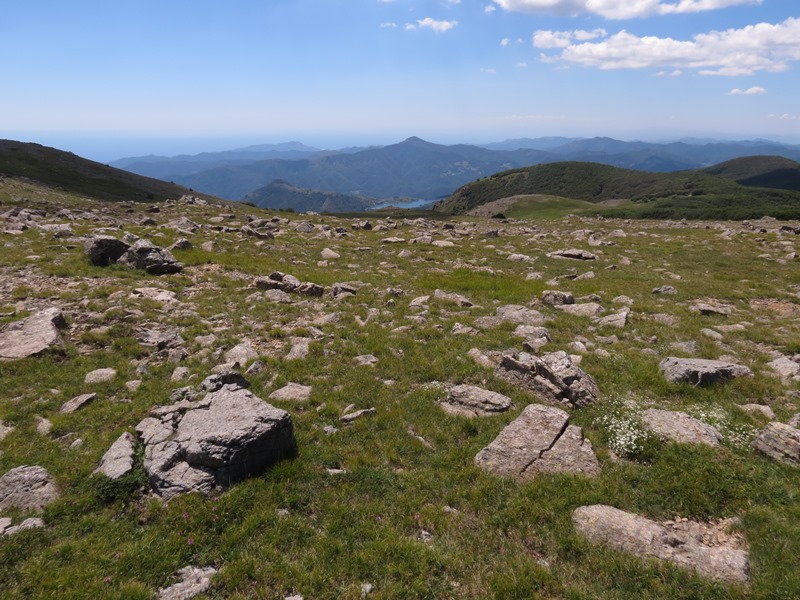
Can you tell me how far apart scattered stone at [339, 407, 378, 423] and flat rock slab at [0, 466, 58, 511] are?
21.7 ft

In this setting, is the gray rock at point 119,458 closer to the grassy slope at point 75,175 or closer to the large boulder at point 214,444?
the large boulder at point 214,444

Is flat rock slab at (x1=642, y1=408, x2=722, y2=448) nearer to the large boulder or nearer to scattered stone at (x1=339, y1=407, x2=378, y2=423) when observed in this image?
scattered stone at (x1=339, y1=407, x2=378, y2=423)

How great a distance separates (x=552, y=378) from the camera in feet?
42.4

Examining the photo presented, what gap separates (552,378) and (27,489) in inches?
538

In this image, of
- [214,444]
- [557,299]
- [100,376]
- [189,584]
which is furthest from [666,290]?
[100,376]

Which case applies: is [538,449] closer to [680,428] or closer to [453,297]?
[680,428]

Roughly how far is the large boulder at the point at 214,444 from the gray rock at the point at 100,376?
12.1 ft

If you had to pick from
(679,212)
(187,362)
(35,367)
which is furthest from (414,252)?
(679,212)

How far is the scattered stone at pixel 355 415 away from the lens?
1188 centimetres

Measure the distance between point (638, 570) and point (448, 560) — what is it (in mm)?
3338

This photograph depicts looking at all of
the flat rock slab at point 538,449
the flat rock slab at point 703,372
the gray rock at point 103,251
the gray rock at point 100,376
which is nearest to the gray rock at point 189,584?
the flat rock slab at point 538,449

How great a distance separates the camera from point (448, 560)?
25.0ft

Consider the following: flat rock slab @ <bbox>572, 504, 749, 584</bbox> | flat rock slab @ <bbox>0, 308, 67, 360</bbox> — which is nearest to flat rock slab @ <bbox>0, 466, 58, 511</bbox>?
flat rock slab @ <bbox>0, 308, 67, 360</bbox>

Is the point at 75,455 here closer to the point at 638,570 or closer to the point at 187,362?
the point at 187,362
